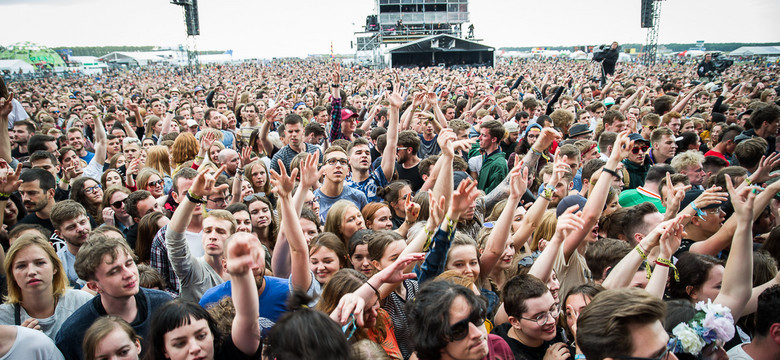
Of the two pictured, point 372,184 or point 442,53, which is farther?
point 442,53

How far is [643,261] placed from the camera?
2.91 metres

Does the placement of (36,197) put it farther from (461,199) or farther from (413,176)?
(461,199)

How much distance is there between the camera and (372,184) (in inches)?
198

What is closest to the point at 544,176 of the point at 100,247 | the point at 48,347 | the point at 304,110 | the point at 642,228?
the point at 642,228

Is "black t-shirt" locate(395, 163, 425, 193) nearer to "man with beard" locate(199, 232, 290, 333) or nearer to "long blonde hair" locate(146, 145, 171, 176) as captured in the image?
"long blonde hair" locate(146, 145, 171, 176)

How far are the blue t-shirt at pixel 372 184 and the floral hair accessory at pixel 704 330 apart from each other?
3.06 meters

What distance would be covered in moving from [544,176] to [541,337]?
267 centimetres

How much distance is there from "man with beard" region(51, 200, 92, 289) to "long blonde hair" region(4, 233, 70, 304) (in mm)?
832

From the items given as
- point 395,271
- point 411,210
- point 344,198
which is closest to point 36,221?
point 344,198

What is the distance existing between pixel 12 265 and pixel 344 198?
2578 mm

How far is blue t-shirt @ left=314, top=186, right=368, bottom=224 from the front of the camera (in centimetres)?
462

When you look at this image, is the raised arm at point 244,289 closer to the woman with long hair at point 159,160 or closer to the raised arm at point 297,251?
the raised arm at point 297,251

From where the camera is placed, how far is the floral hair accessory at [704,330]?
7.24 feet

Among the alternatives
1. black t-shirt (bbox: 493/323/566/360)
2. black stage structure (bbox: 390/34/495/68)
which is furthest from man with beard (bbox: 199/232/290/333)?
black stage structure (bbox: 390/34/495/68)
